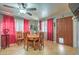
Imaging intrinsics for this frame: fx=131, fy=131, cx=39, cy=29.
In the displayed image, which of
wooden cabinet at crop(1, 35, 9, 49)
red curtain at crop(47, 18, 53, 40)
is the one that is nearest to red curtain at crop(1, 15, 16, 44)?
wooden cabinet at crop(1, 35, 9, 49)

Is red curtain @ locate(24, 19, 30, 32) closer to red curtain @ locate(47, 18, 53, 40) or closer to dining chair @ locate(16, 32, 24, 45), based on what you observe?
dining chair @ locate(16, 32, 24, 45)

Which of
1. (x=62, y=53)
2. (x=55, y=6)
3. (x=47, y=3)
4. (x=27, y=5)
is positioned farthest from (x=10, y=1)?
(x=62, y=53)

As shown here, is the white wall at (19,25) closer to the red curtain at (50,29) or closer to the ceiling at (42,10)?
the ceiling at (42,10)

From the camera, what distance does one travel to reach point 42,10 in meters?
2.47

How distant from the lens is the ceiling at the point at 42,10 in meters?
2.39

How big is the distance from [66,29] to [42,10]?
0.58 meters

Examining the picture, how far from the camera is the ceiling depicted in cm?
239

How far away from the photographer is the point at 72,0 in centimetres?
240

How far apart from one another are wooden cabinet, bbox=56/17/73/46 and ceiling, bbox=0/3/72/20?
5.7 inches

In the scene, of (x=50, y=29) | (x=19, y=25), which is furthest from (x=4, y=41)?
(x=50, y=29)

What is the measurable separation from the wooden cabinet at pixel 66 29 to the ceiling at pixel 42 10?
14 centimetres

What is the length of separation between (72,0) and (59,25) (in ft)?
1.69

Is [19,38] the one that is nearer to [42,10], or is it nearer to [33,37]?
[33,37]

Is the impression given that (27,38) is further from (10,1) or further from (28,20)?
(10,1)
